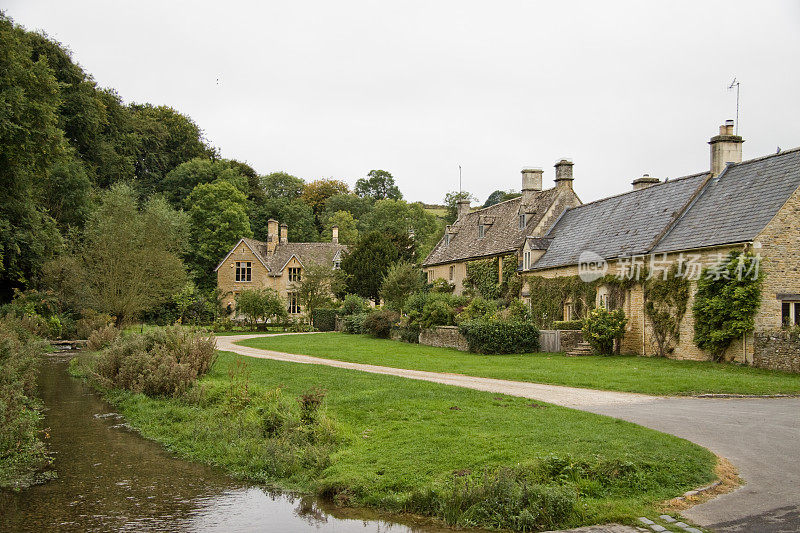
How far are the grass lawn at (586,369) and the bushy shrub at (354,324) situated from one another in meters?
9.10

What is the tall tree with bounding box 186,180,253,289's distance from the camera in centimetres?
6384

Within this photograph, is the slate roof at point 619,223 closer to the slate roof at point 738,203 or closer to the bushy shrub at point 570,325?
the slate roof at point 738,203

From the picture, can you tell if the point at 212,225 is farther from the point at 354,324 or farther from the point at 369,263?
the point at 354,324

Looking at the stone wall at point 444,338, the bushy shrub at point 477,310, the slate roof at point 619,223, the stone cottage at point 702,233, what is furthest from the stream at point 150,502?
the slate roof at point 619,223

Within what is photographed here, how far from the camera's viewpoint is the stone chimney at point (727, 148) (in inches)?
1132

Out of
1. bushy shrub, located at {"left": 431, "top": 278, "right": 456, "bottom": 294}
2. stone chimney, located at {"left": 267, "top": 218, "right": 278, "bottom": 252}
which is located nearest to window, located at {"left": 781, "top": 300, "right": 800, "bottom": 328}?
bushy shrub, located at {"left": 431, "top": 278, "right": 456, "bottom": 294}

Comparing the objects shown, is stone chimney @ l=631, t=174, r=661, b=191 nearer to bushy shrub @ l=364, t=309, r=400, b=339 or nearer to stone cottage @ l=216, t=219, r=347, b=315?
bushy shrub @ l=364, t=309, r=400, b=339

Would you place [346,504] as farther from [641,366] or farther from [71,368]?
[71,368]

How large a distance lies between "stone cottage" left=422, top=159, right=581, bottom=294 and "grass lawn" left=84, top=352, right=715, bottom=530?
80.5 ft

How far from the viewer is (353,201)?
300ft

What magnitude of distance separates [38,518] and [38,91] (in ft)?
84.7

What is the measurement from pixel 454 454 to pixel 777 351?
16340 millimetres

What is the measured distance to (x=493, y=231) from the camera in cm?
4375

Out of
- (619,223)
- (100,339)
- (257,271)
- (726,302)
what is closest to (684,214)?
(619,223)
